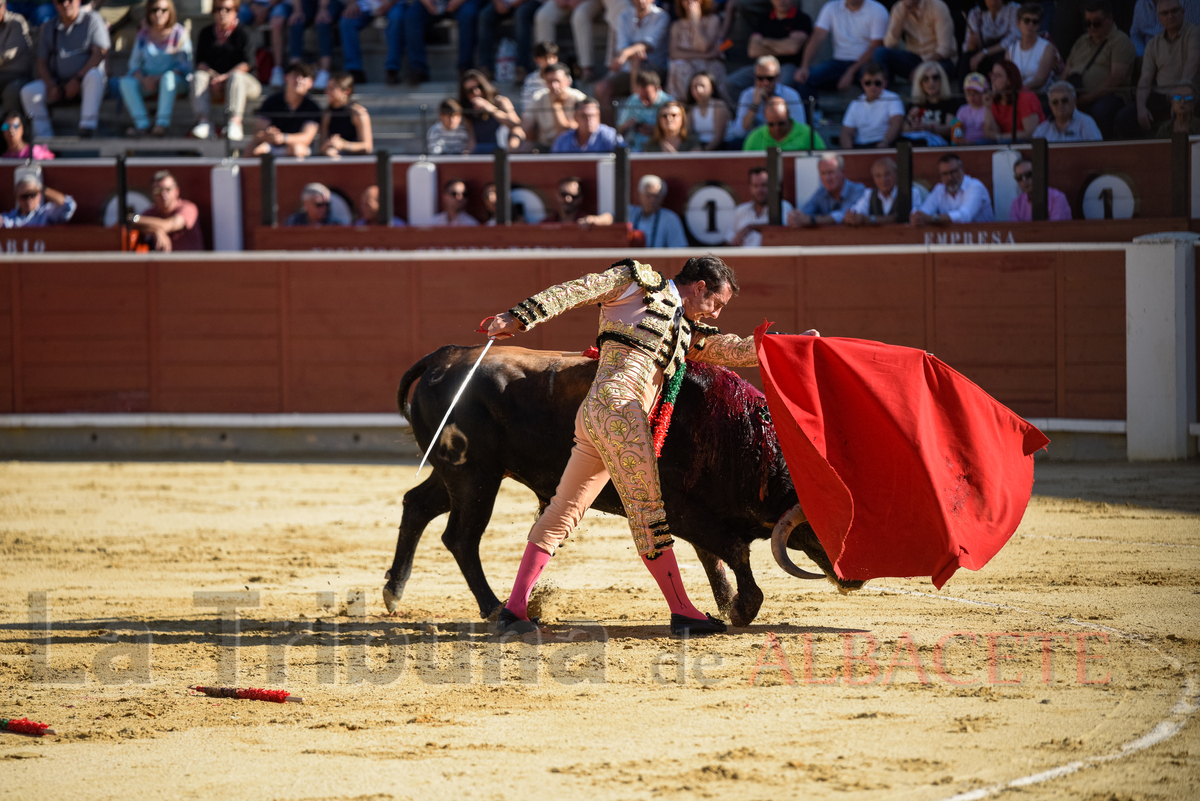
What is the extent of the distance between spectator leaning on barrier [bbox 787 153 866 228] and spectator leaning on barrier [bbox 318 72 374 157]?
3.03 meters

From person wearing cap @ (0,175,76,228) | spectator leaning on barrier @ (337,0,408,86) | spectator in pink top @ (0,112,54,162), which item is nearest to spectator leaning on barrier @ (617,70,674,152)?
spectator leaning on barrier @ (337,0,408,86)

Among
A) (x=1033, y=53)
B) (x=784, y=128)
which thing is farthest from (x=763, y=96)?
(x=1033, y=53)

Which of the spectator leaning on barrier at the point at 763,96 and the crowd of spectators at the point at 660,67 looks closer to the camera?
the crowd of spectators at the point at 660,67

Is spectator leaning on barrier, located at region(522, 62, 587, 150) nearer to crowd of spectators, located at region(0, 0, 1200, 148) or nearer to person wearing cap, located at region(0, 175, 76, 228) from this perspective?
crowd of spectators, located at region(0, 0, 1200, 148)

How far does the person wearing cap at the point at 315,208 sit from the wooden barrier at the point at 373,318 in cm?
30

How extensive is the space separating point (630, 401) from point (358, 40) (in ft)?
26.6

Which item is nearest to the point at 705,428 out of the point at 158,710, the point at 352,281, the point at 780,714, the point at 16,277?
the point at 780,714

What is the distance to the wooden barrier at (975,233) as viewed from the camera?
773 cm

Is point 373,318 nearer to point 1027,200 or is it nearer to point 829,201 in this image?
point 829,201

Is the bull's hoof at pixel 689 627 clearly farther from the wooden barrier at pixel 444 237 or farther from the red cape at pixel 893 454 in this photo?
the wooden barrier at pixel 444 237

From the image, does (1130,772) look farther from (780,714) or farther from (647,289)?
(647,289)

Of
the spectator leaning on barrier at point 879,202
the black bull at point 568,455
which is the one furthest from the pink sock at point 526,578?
the spectator leaning on barrier at point 879,202

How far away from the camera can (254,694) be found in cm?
325

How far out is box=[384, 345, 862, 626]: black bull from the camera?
4008 millimetres
